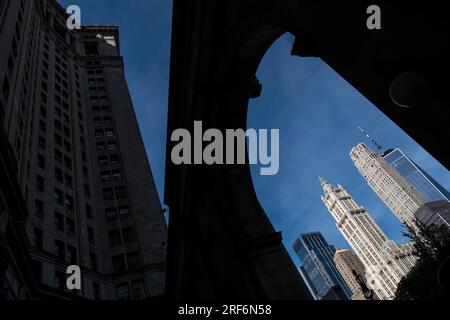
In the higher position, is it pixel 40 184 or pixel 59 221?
pixel 40 184

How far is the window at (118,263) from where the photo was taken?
3876 centimetres

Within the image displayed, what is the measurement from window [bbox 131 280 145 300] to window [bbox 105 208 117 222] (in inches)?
385

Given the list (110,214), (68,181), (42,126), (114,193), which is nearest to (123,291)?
(110,214)

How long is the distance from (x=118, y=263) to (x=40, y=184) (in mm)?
12203

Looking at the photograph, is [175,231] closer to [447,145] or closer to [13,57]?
[447,145]

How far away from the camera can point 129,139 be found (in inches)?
2128

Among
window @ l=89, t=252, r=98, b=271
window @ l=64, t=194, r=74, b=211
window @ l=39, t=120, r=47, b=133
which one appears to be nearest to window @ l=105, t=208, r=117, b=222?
window @ l=64, t=194, r=74, b=211

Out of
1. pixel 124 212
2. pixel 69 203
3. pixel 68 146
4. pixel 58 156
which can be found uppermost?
pixel 68 146

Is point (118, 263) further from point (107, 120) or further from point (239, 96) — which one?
point (239, 96)

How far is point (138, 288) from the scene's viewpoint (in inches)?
1453

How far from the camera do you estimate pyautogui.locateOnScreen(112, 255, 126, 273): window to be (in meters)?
38.8

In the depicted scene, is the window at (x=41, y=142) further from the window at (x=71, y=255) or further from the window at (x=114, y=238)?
the window at (x=71, y=255)

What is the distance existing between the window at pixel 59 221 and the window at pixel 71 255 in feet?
7.66
